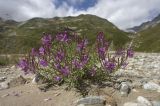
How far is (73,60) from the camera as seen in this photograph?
26.6 feet

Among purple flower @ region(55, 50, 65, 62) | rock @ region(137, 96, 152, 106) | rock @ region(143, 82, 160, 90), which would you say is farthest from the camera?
purple flower @ region(55, 50, 65, 62)

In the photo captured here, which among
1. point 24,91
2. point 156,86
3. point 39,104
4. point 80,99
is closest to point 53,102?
point 39,104

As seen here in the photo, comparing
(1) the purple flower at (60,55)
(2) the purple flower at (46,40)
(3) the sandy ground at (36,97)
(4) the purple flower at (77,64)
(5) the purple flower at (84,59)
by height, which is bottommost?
(3) the sandy ground at (36,97)

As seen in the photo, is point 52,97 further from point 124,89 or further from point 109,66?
point 124,89

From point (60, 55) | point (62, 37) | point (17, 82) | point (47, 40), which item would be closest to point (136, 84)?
point (60, 55)

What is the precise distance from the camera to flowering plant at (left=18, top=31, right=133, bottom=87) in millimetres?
8039

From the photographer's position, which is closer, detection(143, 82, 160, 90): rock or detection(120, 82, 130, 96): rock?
detection(120, 82, 130, 96): rock

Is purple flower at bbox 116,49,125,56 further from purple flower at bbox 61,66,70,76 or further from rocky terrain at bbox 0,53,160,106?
purple flower at bbox 61,66,70,76

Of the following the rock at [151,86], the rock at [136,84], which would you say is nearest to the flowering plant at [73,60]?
the rock at [136,84]

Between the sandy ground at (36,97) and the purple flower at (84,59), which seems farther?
the purple flower at (84,59)

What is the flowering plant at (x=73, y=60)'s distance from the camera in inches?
316

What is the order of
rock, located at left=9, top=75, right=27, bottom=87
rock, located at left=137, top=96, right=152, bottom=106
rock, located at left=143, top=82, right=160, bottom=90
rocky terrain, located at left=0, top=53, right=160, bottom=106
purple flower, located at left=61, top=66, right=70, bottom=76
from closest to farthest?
rock, located at left=137, top=96, right=152, bottom=106
rocky terrain, located at left=0, top=53, right=160, bottom=106
purple flower, located at left=61, top=66, right=70, bottom=76
rock, located at left=143, top=82, right=160, bottom=90
rock, located at left=9, top=75, right=27, bottom=87

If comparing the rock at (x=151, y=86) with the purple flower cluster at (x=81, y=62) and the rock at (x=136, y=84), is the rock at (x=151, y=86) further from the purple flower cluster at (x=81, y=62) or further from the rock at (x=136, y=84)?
the purple flower cluster at (x=81, y=62)

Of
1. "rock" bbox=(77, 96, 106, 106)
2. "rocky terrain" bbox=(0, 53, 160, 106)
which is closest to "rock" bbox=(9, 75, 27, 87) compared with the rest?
"rocky terrain" bbox=(0, 53, 160, 106)
